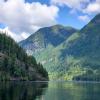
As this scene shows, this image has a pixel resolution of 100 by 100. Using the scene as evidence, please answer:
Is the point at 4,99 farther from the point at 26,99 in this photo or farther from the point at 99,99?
the point at 99,99

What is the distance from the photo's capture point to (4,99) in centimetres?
8725

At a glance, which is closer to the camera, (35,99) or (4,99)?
(4,99)

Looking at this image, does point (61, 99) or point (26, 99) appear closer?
point (26, 99)

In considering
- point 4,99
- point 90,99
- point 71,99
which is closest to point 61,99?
point 71,99

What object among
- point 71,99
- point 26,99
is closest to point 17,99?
point 26,99

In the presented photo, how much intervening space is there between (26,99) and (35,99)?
4.28 m

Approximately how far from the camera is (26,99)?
3625 inches

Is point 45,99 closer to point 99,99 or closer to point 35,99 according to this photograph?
point 35,99

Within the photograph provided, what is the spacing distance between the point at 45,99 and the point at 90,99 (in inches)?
562

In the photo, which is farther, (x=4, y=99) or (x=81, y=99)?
(x=81, y=99)

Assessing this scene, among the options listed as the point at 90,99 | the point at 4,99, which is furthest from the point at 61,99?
the point at 4,99

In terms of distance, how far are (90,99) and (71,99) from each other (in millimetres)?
6222

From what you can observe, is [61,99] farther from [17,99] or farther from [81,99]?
[17,99]

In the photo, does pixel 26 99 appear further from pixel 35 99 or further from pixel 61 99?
pixel 61 99
